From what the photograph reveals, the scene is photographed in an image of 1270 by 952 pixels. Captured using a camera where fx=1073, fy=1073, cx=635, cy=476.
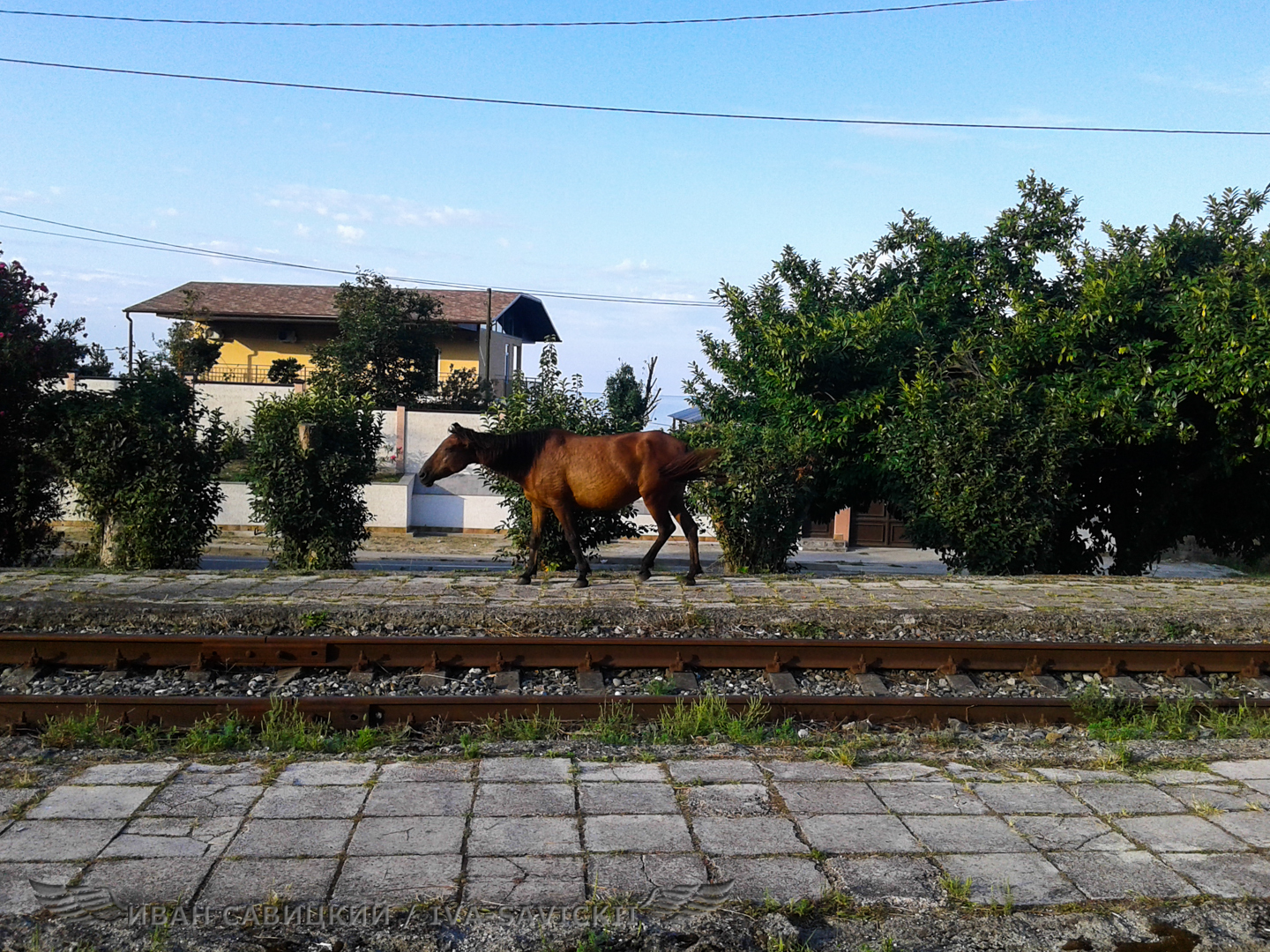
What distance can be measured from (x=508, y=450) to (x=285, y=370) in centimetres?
3019

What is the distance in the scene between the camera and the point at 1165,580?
39.5ft

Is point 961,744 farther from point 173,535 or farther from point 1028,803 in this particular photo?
point 173,535

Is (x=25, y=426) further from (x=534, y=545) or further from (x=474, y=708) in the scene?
(x=474, y=708)

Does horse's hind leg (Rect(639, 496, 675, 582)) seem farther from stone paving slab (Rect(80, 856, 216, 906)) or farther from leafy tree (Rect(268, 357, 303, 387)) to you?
leafy tree (Rect(268, 357, 303, 387))

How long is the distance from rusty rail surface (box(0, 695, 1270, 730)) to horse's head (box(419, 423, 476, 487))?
405 centimetres

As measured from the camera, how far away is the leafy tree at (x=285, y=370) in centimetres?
3744

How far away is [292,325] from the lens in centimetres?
4188

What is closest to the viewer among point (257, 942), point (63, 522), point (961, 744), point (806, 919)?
point (257, 942)

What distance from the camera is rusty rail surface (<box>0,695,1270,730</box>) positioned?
6.39m

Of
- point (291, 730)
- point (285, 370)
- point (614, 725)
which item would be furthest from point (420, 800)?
point (285, 370)

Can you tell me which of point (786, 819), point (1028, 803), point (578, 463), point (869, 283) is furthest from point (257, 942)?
point (869, 283)

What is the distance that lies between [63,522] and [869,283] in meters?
17.8

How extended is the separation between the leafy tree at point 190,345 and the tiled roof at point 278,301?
2.38 ft

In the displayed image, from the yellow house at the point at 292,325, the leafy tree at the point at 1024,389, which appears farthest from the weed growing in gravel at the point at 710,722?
the yellow house at the point at 292,325
